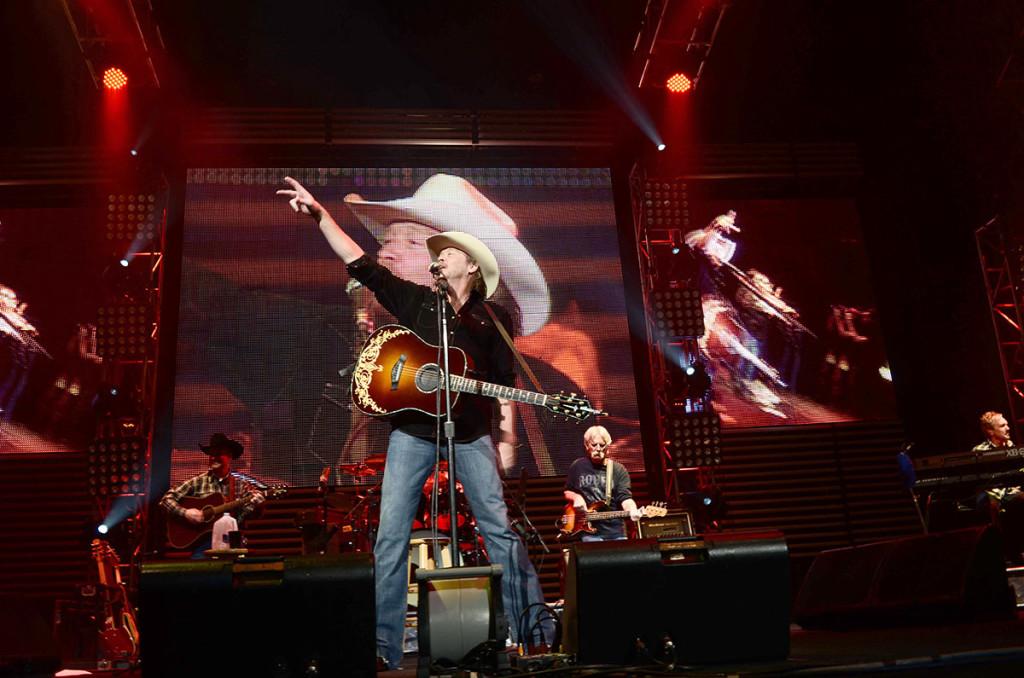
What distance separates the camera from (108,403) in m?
Result: 8.88

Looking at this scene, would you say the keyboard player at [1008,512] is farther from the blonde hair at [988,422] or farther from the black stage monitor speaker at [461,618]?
the black stage monitor speaker at [461,618]

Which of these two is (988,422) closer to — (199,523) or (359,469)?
(359,469)

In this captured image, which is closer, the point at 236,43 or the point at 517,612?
the point at 517,612

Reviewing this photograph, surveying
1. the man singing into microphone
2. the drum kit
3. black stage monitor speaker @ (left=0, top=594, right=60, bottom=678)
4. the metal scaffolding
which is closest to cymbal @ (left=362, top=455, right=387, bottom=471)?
the drum kit

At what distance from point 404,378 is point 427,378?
4.5 inches

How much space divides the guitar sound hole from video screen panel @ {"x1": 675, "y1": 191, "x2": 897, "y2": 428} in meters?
6.30

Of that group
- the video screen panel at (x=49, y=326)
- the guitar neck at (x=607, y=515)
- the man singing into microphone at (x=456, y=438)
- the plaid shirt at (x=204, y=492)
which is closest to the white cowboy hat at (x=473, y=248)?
the man singing into microphone at (x=456, y=438)

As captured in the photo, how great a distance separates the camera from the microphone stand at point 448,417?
3688mm

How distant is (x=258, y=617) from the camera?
289 cm

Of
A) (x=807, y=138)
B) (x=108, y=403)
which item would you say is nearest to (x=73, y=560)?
(x=108, y=403)

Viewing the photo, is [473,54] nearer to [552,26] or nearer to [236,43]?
[552,26]

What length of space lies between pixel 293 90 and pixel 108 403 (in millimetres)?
4140

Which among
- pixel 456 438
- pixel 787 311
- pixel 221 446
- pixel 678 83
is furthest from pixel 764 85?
pixel 456 438

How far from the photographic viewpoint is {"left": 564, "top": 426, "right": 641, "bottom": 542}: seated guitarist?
7.82 metres
